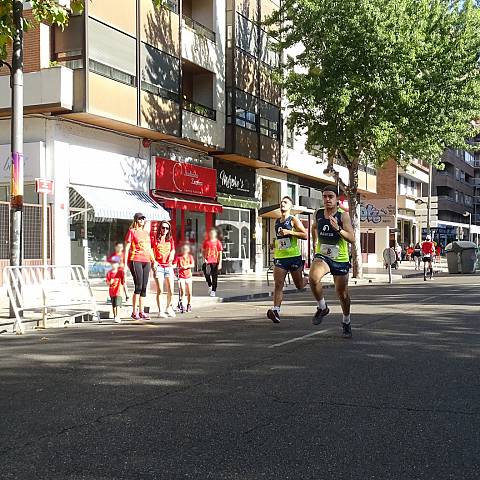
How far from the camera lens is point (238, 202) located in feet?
88.2

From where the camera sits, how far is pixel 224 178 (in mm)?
26047

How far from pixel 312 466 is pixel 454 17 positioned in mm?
21974

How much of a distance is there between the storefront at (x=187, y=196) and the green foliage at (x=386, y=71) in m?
4.58

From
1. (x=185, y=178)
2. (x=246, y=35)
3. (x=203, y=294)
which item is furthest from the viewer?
(x=246, y=35)

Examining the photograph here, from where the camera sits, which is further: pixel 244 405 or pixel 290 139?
pixel 290 139

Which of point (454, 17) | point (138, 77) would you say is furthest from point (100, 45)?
point (454, 17)

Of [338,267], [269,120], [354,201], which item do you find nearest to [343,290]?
[338,267]

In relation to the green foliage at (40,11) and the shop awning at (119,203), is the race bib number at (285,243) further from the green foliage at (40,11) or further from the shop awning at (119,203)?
the shop awning at (119,203)

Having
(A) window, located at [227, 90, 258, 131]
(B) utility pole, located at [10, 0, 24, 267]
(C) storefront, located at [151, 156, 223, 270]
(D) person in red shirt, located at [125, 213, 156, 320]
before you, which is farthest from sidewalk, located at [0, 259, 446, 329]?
(A) window, located at [227, 90, 258, 131]

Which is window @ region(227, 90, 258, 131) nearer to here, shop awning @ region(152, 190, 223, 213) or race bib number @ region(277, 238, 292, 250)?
shop awning @ region(152, 190, 223, 213)

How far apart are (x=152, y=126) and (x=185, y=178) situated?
3.33 metres

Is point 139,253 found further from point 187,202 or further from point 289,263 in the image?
point 187,202

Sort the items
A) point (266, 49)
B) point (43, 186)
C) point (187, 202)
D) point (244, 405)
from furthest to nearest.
A: point (266, 49) < point (187, 202) < point (43, 186) < point (244, 405)

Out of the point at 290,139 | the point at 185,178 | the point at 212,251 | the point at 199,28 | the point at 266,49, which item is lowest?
the point at 212,251
